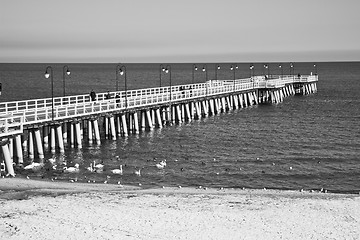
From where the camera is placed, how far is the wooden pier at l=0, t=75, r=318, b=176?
3328 cm

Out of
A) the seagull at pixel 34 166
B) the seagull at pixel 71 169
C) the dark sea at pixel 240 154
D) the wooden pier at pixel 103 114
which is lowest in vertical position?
the dark sea at pixel 240 154

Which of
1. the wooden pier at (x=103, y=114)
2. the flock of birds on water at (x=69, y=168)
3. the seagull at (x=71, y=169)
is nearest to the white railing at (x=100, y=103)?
the wooden pier at (x=103, y=114)

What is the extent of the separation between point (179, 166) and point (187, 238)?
17.1 metres

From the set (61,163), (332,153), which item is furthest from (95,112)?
(332,153)

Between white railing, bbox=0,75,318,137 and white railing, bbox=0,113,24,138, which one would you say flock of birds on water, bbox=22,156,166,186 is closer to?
white railing, bbox=0,113,24,138

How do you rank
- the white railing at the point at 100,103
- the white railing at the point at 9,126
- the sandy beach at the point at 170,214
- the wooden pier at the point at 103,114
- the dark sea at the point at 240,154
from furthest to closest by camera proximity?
the white railing at the point at 100,103 < the wooden pier at the point at 103,114 < the dark sea at the point at 240,154 < the white railing at the point at 9,126 < the sandy beach at the point at 170,214

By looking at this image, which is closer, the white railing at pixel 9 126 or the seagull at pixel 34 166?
the white railing at pixel 9 126

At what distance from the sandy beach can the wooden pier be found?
8.21 m

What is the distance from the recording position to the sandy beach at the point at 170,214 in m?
18.7

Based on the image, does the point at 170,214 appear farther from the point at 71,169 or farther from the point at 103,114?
the point at 103,114

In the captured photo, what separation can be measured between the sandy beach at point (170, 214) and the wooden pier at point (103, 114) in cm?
821

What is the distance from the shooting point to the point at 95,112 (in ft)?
133

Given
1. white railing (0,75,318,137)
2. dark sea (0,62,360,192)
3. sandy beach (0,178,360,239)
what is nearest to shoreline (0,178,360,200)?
sandy beach (0,178,360,239)

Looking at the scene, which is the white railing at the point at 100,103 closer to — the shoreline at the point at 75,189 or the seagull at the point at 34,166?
the seagull at the point at 34,166
